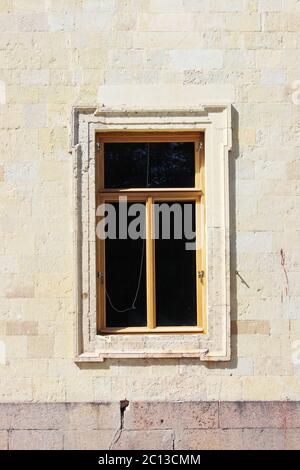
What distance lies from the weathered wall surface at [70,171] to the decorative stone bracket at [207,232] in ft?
0.29

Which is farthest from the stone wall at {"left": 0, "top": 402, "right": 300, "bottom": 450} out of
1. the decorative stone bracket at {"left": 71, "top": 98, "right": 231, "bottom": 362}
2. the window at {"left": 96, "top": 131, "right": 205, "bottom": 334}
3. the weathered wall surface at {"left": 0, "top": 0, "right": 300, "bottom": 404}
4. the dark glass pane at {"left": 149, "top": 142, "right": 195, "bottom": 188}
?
the dark glass pane at {"left": 149, "top": 142, "right": 195, "bottom": 188}

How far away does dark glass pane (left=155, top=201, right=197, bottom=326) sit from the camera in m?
6.49

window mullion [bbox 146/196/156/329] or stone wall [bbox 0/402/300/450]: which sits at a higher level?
window mullion [bbox 146/196/156/329]

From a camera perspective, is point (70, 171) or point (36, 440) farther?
point (70, 171)

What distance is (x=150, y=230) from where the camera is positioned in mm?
6508

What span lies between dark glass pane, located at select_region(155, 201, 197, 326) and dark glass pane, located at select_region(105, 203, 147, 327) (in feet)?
0.46

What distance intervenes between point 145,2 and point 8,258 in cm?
253

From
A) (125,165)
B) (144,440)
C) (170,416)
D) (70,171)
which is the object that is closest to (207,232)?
(125,165)

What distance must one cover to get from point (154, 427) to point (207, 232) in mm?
1731

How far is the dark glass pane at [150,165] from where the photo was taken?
652 cm

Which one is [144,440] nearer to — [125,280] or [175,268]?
[125,280]

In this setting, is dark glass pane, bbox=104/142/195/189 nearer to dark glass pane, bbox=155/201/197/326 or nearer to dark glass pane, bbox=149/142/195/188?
dark glass pane, bbox=149/142/195/188
